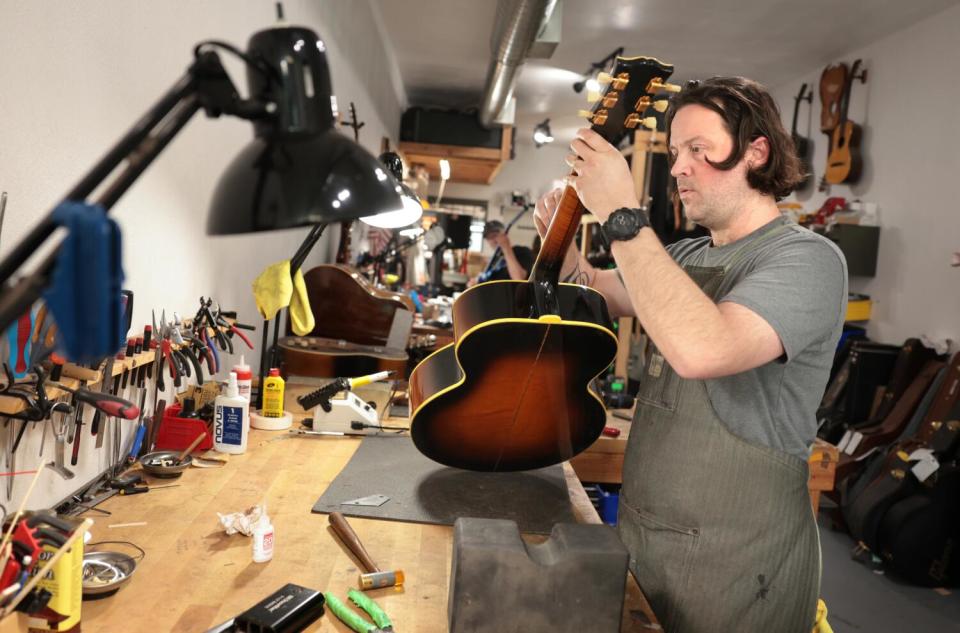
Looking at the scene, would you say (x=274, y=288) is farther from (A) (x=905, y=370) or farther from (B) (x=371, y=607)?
(A) (x=905, y=370)

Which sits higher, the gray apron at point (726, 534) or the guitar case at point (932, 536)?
the gray apron at point (726, 534)

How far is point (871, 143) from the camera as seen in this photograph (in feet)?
18.8

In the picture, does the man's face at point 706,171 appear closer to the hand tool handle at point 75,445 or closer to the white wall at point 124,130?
the white wall at point 124,130

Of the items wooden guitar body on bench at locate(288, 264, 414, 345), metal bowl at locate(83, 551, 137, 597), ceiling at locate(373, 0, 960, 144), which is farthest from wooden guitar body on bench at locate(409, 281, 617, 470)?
ceiling at locate(373, 0, 960, 144)

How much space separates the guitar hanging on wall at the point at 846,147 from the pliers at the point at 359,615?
19.1 feet

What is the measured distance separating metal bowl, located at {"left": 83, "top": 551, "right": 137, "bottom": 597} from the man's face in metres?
1.27

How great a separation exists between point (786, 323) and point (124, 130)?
1.44m

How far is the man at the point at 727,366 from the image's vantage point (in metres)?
1.21

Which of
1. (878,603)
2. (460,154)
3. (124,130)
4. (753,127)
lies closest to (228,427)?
(124,130)

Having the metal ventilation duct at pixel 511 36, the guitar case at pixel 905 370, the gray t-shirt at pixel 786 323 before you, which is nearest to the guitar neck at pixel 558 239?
the gray t-shirt at pixel 786 323

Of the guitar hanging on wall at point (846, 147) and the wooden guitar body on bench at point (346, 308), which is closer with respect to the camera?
the wooden guitar body on bench at point (346, 308)

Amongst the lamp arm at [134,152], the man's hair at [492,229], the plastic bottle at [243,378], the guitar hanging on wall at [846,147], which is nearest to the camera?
the lamp arm at [134,152]

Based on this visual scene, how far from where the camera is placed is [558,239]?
173 cm

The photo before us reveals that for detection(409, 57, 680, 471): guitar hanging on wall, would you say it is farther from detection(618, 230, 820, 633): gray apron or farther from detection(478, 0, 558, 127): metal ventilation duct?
detection(478, 0, 558, 127): metal ventilation duct
